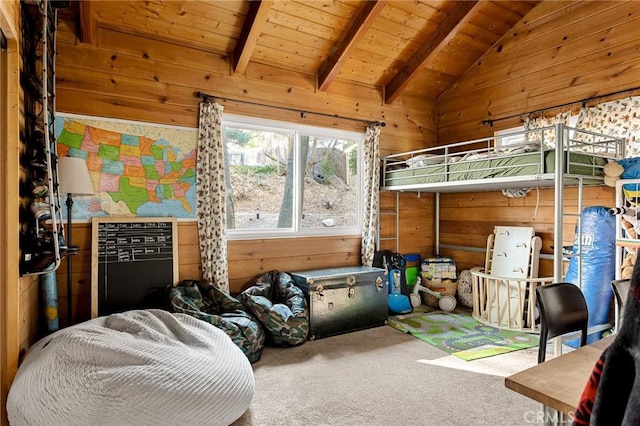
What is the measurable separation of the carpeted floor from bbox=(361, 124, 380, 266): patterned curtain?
4.17ft

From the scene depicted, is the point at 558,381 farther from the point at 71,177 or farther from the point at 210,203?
the point at 210,203

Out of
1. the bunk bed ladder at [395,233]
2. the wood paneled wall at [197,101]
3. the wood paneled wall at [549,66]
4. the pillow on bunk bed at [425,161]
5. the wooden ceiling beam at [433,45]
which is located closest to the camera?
the wood paneled wall at [197,101]

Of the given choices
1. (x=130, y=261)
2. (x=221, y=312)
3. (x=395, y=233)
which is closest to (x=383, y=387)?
(x=221, y=312)

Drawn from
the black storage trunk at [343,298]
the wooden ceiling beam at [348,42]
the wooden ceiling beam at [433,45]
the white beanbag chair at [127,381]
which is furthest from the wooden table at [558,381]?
the wooden ceiling beam at [433,45]

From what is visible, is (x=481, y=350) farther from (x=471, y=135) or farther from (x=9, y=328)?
(x=9, y=328)

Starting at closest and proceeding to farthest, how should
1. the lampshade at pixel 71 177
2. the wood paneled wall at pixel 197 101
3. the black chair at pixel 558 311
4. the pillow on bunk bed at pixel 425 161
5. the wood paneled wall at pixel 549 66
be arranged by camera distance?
1. the black chair at pixel 558 311
2. the lampshade at pixel 71 177
3. the wood paneled wall at pixel 197 101
4. the wood paneled wall at pixel 549 66
5. the pillow on bunk bed at pixel 425 161

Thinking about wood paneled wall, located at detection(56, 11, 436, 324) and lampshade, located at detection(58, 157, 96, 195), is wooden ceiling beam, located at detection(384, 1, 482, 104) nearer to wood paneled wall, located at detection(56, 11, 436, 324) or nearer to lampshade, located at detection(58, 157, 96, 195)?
wood paneled wall, located at detection(56, 11, 436, 324)

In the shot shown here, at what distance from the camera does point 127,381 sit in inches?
66.6

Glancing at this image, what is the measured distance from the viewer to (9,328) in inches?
70.3

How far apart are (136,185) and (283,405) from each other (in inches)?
86.3

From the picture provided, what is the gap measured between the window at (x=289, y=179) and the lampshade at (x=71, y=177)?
53.7 inches

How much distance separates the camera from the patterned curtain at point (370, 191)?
14.2 ft

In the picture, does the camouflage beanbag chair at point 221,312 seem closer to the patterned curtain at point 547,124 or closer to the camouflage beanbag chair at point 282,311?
the camouflage beanbag chair at point 282,311

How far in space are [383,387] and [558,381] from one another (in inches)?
63.8
